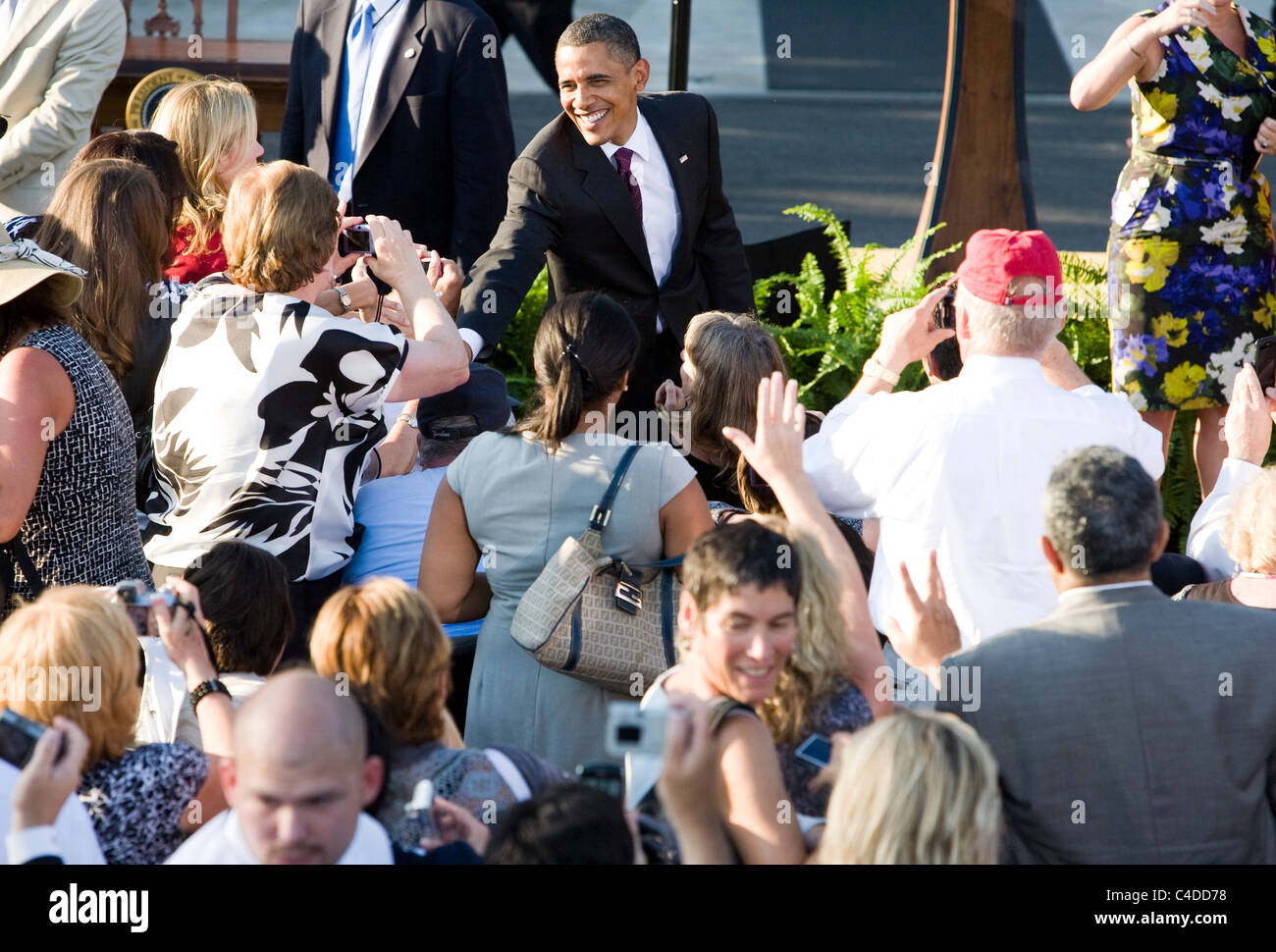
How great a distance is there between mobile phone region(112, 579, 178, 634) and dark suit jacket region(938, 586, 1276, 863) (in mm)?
1566

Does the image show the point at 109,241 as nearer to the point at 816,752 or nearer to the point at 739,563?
the point at 739,563

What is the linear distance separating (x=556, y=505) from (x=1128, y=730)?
1.37m

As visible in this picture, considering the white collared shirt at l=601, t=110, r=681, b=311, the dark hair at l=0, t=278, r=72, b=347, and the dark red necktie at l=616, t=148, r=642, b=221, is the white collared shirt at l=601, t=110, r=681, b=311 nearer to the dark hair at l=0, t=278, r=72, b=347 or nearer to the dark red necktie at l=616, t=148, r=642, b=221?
the dark red necktie at l=616, t=148, r=642, b=221

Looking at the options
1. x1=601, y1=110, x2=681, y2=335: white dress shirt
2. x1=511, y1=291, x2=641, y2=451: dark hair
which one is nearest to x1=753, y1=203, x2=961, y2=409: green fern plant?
x1=601, y1=110, x2=681, y2=335: white dress shirt

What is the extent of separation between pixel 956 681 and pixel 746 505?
1242 millimetres

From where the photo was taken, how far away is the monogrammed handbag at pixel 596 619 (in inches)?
131

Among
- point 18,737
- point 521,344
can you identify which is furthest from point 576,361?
point 521,344

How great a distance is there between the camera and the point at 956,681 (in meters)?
2.84

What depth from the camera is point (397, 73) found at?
588 cm

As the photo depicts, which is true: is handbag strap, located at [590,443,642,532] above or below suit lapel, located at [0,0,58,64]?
below

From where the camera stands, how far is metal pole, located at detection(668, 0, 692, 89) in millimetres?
7441

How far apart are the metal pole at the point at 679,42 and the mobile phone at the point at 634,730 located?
563cm

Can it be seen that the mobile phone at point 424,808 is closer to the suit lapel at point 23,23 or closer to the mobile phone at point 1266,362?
the mobile phone at point 1266,362
